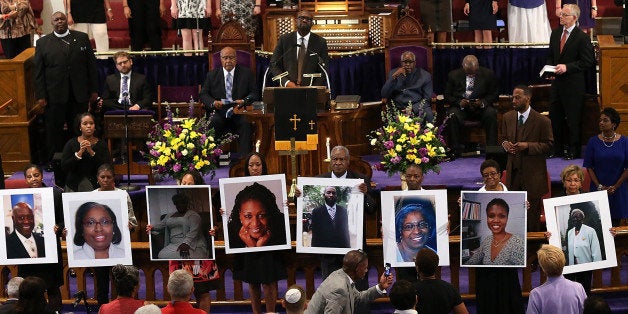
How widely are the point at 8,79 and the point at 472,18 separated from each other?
6408 millimetres

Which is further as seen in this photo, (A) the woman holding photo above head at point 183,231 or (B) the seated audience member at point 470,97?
(B) the seated audience member at point 470,97

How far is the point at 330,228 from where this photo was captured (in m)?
12.2

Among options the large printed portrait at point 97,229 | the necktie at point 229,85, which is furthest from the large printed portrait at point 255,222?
the necktie at point 229,85

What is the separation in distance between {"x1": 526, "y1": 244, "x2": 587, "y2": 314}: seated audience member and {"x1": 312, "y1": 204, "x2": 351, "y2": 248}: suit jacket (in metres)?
2.24

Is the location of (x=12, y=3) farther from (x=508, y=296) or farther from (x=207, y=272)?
(x=508, y=296)

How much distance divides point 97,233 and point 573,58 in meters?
6.90

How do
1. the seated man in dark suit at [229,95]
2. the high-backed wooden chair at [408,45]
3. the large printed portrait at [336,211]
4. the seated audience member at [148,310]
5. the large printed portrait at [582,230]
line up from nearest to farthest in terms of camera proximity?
1. the seated audience member at [148,310]
2. the large printed portrait at [582,230]
3. the large printed portrait at [336,211]
4. the seated man in dark suit at [229,95]
5. the high-backed wooden chair at [408,45]

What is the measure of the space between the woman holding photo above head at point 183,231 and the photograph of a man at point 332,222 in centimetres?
104

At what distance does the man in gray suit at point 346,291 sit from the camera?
10375 millimetres

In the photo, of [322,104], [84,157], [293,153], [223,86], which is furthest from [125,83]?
[293,153]

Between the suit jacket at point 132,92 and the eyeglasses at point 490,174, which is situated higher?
the suit jacket at point 132,92

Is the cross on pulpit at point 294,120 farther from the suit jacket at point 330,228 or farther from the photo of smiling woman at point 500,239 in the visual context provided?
the photo of smiling woman at point 500,239

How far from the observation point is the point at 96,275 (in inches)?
499

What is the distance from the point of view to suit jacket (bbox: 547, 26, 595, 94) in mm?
16625
